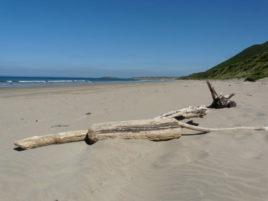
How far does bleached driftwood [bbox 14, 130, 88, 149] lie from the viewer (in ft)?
11.6

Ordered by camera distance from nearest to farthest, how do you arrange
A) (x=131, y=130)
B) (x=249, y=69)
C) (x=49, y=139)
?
(x=131, y=130) → (x=49, y=139) → (x=249, y=69)

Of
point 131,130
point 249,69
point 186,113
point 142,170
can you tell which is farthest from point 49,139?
point 249,69

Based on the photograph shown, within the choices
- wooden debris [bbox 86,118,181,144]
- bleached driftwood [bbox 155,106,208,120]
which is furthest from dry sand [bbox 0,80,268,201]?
bleached driftwood [bbox 155,106,208,120]

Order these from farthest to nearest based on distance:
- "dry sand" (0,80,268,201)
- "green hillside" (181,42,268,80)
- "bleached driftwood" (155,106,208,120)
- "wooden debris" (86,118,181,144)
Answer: "green hillside" (181,42,268,80) → "bleached driftwood" (155,106,208,120) → "wooden debris" (86,118,181,144) → "dry sand" (0,80,268,201)

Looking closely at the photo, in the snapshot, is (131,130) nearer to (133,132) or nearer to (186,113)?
(133,132)

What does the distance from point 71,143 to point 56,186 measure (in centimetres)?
142

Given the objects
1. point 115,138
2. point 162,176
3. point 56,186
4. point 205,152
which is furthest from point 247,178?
point 56,186

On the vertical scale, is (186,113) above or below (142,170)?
above

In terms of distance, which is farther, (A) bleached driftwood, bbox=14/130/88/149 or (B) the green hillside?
→ (B) the green hillside

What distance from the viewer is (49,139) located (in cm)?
364

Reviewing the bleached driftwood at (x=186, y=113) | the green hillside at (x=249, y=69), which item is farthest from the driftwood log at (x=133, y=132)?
the green hillside at (x=249, y=69)

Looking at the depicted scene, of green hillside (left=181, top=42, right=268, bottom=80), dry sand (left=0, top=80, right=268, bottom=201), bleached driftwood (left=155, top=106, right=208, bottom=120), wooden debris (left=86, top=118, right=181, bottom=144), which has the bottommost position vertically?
dry sand (left=0, top=80, right=268, bottom=201)

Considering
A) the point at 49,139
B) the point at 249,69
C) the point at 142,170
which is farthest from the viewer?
the point at 249,69

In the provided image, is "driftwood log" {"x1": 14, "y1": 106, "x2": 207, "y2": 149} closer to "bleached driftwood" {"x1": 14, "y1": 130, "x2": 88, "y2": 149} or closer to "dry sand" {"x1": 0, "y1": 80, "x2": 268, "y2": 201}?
"bleached driftwood" {"x1": 14, "y1": 130, "x2": 88, "y2": 149}
